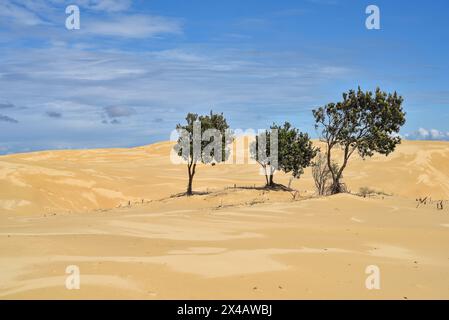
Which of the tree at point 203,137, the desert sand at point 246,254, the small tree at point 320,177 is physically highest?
the tree at point 203,137

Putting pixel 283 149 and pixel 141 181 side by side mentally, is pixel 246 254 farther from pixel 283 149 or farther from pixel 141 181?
pixel 141 181

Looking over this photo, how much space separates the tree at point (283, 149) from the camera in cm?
4419

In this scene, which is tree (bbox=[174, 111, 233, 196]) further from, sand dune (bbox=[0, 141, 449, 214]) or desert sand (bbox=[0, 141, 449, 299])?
desert sand (bbox=[0, 141, 449, 299])

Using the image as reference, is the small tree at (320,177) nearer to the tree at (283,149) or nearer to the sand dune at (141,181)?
the tree at (283,149)

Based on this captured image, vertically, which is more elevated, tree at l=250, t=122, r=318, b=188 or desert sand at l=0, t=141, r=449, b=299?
tree at l=250, t=122, r=318, b=188

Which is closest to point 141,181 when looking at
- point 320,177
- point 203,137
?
point 203,137

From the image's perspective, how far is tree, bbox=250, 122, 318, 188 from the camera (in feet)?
145

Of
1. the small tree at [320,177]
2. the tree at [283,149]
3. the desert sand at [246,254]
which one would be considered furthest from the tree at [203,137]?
the desert sand at [246,254]

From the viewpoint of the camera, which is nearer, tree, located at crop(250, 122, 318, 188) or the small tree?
the small tree


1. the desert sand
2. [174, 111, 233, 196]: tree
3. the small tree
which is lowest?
the desert sand

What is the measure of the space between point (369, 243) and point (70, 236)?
9.65 m

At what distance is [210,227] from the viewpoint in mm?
19141

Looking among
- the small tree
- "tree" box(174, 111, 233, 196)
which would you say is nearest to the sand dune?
"tree" box(174, 111, 233, 196)
